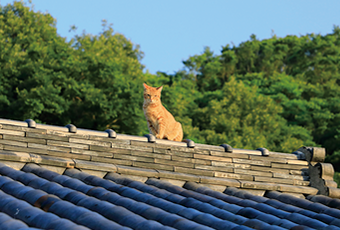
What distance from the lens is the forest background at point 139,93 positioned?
35.0 m

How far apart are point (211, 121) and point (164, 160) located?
31.5 m

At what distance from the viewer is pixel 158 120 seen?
10.8m

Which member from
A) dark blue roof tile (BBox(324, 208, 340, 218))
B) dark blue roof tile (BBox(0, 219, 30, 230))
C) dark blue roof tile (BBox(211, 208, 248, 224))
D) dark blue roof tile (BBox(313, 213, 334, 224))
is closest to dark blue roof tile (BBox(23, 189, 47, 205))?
dark blue roof tile (BBox(0, 219, 30, 230))

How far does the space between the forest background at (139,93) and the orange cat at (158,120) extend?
23.2 meters

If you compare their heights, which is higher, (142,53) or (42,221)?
(142,53)

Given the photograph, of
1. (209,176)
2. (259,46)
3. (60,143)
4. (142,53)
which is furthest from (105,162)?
(259,46)

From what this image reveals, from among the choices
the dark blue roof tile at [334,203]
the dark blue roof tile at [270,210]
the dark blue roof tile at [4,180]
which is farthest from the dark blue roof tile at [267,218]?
the dark blue roof tile at [4,180]

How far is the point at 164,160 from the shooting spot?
8.87 metres

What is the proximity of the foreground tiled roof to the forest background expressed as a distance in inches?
1004

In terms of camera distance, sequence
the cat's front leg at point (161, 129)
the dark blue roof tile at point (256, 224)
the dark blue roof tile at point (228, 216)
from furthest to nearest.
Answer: the cat's front leg at point (161, 129) < the dark blue roof tile at point (228, 216) < the dark blue roof tile at point (256, 224)

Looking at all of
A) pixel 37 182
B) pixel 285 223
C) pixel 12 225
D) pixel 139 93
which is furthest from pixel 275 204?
pixel 139 93

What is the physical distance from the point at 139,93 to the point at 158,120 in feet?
91.1

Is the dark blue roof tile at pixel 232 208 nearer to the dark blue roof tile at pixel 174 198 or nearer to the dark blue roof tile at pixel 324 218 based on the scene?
the dark blue roof tile at pixel 174 198

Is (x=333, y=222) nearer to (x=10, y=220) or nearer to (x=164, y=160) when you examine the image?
(x=164, y=160)
